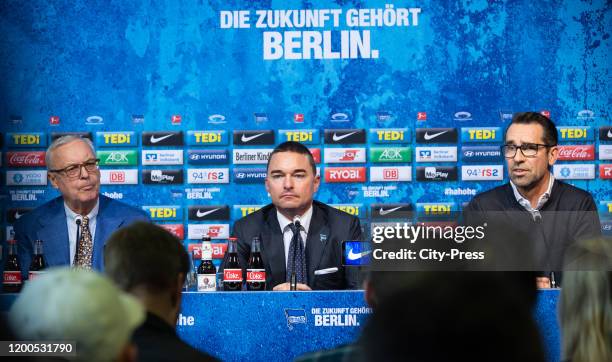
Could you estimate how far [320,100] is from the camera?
669 cm

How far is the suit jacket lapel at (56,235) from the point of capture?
501cm

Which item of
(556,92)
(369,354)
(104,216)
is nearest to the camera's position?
(369,354)

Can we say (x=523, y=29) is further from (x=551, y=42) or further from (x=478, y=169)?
(x=478, y=169)

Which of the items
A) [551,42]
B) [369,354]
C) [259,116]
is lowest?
[369,354]

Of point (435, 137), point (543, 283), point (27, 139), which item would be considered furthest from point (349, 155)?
point (543, 283)

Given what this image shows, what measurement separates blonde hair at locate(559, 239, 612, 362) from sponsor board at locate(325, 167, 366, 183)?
4.70 metres

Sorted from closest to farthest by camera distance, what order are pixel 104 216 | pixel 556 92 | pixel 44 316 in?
pixel 44 316, pixel 104 216, pixel 556 92

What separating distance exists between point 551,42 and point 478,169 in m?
1.14

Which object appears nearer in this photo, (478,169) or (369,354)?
(369,354)

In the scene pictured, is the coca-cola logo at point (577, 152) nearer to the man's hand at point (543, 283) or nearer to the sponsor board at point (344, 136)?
the sponsor board at point (344, 136)

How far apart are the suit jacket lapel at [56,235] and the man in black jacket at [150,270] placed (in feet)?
9.59

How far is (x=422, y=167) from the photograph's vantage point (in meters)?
6.65

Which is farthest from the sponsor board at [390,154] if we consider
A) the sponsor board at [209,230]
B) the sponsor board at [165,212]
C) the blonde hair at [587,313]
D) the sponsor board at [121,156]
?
the blonde hair at [587,313]

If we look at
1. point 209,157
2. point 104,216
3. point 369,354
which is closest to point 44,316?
point 369,354
